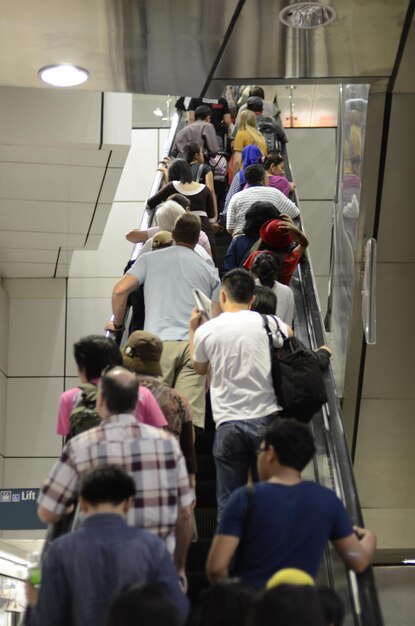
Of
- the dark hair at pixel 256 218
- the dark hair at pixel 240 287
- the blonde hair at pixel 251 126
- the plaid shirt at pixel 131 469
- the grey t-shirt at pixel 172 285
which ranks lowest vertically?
the plaid shirt at pixel 131 469

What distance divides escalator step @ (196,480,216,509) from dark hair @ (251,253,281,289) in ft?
4.66

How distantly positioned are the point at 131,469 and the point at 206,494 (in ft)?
7.45

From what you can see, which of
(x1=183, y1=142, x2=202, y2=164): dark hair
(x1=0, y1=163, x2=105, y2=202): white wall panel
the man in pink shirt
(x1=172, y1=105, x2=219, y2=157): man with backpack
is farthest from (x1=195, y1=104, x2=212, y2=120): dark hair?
the man in pink shirt

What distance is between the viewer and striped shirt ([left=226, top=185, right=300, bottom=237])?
8.86m

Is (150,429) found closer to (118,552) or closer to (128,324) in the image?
(118,552)

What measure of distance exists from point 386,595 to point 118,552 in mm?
9685

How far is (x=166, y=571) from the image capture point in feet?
12.2

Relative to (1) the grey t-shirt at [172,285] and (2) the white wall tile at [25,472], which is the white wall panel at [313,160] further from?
(1) the grey t-shirt at [172,285]

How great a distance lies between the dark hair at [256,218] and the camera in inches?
316

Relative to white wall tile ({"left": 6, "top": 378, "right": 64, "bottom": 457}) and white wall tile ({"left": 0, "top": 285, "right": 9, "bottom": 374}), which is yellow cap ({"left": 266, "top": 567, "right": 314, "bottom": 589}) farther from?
white wall tile ({"left": 0, "top": 285, "right": 9, "bottom": 374})

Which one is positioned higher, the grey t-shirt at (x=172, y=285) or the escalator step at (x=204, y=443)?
the grey t-shirt at (x=172, y=285)

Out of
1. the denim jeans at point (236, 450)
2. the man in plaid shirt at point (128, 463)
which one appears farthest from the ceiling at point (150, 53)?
the man in plaid shirt at point (128, 463)

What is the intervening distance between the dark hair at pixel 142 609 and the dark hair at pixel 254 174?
6294 mm

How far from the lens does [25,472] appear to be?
1405cm
